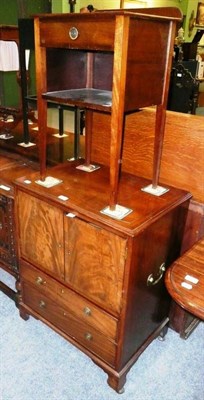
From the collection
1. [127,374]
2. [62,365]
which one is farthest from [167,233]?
[62,365]

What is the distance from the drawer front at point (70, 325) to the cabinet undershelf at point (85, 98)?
0.88 metres

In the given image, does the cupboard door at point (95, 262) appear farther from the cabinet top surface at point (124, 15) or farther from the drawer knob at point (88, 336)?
the cabinet top surface at point (124, 15)

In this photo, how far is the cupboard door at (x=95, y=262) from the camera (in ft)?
3.62

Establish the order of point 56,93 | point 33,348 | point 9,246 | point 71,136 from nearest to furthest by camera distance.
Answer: point 56,93 < point 33,348 < point 9,246 < point 71,136

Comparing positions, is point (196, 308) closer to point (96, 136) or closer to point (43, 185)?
point (43, 185)

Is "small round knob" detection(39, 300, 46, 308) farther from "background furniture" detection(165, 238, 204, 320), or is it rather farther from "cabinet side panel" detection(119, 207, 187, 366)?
"background furniture" detection(165, 238, 204, 320)

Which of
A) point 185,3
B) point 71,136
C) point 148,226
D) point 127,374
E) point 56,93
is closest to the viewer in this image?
point 148,226

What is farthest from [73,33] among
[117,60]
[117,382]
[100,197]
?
[117,382]

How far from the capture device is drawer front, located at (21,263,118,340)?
1.25 metres

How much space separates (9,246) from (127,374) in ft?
2.80

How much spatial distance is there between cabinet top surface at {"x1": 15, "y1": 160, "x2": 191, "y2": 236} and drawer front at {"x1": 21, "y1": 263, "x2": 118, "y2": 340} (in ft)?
1.30

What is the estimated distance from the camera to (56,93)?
1251 millimetres

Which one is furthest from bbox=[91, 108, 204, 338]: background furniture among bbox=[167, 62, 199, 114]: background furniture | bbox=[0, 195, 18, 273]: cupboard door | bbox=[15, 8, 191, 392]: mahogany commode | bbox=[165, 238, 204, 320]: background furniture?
bbox=[167, 62, 199, 114]: background furniture

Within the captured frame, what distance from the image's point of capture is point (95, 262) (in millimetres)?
1192
